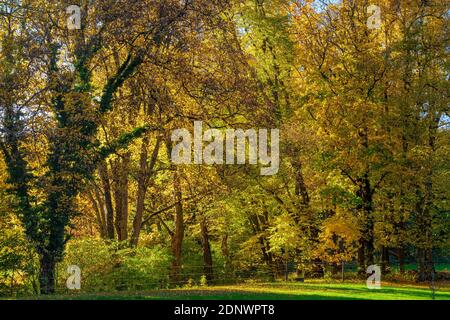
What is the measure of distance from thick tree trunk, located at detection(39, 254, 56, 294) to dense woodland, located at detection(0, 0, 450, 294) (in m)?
0.08

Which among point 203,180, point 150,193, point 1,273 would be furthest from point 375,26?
point 1,273

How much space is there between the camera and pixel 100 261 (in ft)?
81.8

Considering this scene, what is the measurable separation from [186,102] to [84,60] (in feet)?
14.3

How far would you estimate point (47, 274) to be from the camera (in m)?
20.0

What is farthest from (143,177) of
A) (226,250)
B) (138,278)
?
(226,250)

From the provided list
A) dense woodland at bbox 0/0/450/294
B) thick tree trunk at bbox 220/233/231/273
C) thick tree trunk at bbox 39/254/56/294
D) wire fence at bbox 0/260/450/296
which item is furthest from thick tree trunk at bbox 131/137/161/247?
thick tree trunk at bbox 220/233/231/273

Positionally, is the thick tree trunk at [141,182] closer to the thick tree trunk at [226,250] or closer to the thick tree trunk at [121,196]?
the thick tree trunk at [121,196]

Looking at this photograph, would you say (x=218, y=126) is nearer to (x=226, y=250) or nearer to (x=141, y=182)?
(x=141, y=182)

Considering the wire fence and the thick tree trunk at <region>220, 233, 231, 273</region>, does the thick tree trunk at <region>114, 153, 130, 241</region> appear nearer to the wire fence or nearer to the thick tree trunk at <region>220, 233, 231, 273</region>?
the wire fence

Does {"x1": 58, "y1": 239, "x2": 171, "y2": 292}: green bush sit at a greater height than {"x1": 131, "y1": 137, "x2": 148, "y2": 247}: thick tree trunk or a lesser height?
lesser

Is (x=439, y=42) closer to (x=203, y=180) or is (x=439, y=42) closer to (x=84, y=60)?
(x=203, y=180)

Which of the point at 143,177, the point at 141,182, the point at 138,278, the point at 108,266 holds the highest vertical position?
the point at 143,177

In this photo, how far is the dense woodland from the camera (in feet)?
63.2

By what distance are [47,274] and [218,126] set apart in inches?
359
